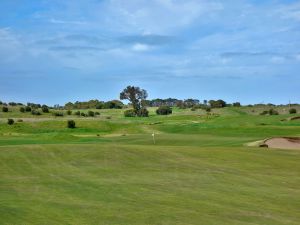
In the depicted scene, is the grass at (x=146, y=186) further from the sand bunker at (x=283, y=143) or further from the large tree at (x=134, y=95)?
the large tree at (x=134, y=95)

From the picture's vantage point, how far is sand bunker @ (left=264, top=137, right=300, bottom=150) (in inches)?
1962

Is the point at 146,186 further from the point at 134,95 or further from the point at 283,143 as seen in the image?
the point at 134,95

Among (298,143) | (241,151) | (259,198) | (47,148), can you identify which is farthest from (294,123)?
(259,198)

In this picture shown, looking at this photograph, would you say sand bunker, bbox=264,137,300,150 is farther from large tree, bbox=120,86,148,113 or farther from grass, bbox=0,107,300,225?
large tree, bbox=120,86,148,113

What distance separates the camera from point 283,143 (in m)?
50.6

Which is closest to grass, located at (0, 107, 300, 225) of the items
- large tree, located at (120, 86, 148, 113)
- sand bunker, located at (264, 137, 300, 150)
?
sand bunker, located at (264, 137, 300, 150)

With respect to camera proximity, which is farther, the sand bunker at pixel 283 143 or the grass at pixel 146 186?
the sand bunker at pixel 283 143

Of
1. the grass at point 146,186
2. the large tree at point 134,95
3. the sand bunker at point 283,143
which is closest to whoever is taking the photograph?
the grass at point 146,186

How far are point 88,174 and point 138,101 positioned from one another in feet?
468

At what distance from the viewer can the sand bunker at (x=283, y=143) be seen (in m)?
49.8

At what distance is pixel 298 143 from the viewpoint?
51.1 metres

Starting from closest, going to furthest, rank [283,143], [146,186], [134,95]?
[146,186], [283,143], [134,95]

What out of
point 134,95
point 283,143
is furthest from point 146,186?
point 134,95

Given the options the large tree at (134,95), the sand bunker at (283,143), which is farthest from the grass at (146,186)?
the large tree at (134,95)
